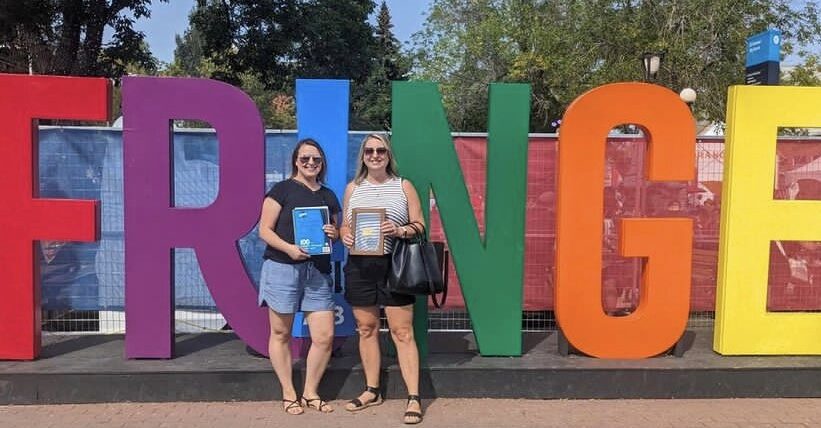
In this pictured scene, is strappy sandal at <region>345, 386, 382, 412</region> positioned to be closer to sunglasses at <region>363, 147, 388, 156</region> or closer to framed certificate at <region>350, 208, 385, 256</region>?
framed certificate at <region>350, 208, 385, 256</region>

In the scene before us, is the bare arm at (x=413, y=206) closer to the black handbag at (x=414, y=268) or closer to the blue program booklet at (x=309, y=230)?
the black handbag at (x=414, y=268)

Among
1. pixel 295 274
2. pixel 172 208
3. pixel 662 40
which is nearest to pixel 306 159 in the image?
pixel 295 274

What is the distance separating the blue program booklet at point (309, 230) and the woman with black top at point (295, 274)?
0.03m

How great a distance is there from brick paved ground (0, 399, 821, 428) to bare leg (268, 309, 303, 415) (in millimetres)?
114

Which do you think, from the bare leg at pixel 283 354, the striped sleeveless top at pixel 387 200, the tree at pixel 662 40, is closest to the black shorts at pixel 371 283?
the striped sleeveless top at pixel 387 200

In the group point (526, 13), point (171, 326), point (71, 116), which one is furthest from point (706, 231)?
point (526, 13)

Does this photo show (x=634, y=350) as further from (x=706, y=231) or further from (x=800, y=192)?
(x=800, y=192)

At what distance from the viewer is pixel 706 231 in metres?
5.81

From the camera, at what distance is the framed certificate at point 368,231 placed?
3.79 metres

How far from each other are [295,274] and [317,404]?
0.87 m

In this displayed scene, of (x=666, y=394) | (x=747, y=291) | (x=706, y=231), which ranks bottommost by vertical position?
(x=666, y=394)

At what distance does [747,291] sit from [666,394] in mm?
977

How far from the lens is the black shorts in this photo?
3.82m

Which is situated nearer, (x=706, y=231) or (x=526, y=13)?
(x=706, y=231)
